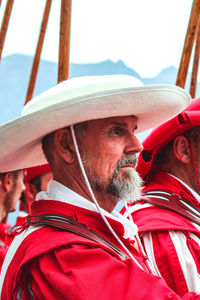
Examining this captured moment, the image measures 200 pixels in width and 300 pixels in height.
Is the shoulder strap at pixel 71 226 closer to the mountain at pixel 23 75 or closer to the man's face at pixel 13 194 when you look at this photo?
the man's face at pixel 13 194

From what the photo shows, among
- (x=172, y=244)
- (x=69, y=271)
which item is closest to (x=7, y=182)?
(x=172, y=244)

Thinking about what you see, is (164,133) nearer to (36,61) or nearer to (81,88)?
(81,88)

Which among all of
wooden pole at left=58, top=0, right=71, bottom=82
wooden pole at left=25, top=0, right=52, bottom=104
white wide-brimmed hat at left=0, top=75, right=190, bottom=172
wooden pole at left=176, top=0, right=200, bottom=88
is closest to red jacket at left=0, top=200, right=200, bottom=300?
white wide-brimmed hat at left=0, top=75, right=190, bottom=172

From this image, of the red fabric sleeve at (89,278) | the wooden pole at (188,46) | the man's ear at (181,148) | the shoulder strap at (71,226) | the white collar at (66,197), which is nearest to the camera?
the red fabric sleeve at (89,278)

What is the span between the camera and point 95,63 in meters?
13.3

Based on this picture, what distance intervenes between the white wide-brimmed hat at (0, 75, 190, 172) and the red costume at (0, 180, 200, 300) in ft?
0.96

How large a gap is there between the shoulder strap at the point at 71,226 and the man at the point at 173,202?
42cm

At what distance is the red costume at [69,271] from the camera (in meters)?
1.18

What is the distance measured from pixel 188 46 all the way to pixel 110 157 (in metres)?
1.92

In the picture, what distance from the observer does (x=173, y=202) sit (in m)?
2.05

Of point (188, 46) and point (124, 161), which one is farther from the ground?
point (188, 46)

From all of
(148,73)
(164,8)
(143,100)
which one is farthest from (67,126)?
(148,73)

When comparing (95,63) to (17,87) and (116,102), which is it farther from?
(116,102)

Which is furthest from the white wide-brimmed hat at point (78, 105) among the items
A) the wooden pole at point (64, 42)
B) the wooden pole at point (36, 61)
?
the wooden pole at point (36, 61)
